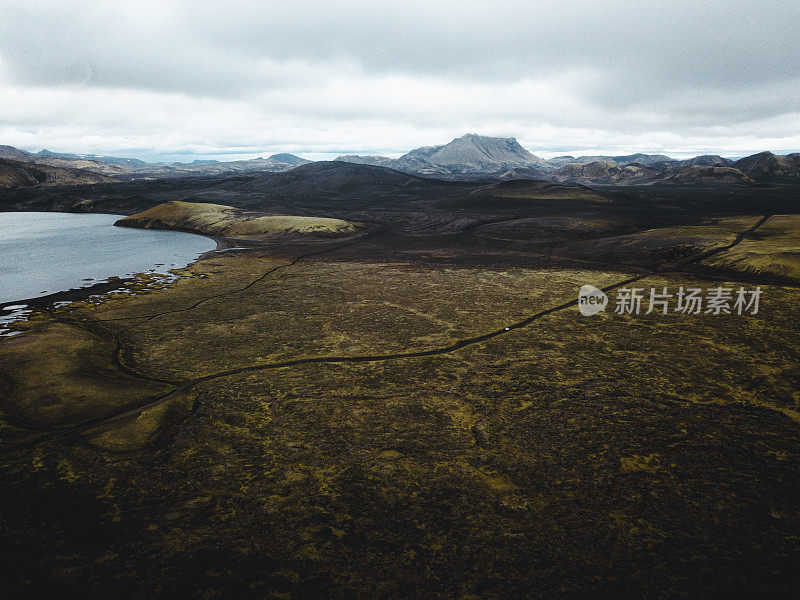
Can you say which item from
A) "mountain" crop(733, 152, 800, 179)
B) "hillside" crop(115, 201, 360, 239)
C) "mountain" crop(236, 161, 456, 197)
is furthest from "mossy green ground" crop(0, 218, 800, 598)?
"mountain" crop(733, 152, 800, 179)

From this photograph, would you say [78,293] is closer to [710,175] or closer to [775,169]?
[710,175]

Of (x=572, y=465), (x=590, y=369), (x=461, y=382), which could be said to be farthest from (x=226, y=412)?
(x=590, y=369)

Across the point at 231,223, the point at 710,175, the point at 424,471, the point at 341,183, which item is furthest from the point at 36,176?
the point at 710,175

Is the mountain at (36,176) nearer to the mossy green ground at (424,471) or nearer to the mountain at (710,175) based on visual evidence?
the mossy green ground at (424,471)

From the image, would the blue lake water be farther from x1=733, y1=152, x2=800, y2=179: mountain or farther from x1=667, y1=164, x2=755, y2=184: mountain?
x1=733, y1=152, x2=800, y2=179: mountain

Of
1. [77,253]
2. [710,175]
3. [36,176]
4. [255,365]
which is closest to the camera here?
[255,365]

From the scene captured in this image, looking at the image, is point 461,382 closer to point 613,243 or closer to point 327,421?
point 327,421
